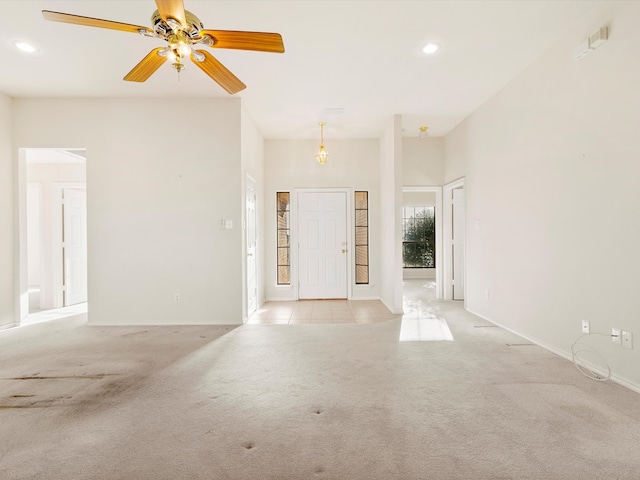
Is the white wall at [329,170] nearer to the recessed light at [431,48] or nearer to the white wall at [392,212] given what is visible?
the white wall at [392,212]

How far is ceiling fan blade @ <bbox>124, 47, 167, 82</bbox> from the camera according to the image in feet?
7.77

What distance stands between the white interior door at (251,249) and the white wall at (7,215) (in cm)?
300

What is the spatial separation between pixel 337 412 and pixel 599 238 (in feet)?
8.10

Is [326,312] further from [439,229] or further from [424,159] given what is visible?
Result: [424,159]

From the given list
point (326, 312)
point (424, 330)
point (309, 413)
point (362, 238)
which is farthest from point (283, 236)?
point (309, 413)

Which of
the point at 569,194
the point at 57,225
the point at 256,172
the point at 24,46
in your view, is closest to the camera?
the point at 569,194

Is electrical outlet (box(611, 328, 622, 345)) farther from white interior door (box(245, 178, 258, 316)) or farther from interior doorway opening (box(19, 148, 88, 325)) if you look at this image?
interior doorway opening (box(19, 148, 88, 325))

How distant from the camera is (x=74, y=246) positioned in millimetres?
5984

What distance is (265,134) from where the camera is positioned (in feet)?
19.4

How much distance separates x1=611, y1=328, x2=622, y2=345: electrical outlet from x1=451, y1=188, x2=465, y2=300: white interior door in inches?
134

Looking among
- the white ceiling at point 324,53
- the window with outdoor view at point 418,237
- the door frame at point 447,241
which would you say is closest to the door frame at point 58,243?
the white ceiling at point 324,53

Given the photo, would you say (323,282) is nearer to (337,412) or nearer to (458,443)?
(337,412)

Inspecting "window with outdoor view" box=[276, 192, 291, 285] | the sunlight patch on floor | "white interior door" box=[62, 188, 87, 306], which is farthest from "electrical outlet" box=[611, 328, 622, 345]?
"white interior door" box=[62, 188, 87, 306]

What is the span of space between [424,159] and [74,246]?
6.41 meters
